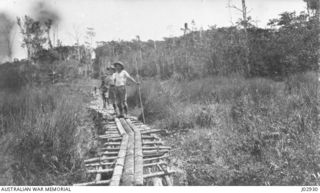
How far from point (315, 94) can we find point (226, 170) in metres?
2.90

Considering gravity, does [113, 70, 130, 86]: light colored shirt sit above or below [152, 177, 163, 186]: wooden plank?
above

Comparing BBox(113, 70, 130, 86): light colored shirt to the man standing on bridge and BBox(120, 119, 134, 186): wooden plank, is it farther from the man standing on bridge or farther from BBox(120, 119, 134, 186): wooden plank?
BBox(120, 119, 134, 186): wooden plank

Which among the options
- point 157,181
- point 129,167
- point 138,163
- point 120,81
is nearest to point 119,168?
point 129,167

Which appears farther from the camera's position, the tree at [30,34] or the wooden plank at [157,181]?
the tree at [30,34]

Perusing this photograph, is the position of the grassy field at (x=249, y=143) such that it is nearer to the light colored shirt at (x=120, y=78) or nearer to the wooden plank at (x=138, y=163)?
the wooden plank at (x=138, y=163)

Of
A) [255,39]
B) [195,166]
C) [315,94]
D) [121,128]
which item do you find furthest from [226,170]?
[255,39]

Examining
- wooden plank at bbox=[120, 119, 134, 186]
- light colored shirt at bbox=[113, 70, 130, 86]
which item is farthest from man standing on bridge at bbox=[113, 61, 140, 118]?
wooden plank at bbox=[120, 119, 134, 186]

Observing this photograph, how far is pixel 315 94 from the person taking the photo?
5.54m

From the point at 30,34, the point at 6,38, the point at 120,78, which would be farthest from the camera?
the point at 30,34

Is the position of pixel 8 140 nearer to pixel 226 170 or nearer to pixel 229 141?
pixel 226 170

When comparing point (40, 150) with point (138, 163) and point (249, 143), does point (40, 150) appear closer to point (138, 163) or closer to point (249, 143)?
point (138, 163)

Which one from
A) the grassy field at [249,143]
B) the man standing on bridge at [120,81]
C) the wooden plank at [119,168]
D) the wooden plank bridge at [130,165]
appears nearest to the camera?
the wooden plank at [119,168]

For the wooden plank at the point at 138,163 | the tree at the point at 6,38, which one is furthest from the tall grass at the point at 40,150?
the tree at the point at 6,38

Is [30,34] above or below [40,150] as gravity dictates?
above
